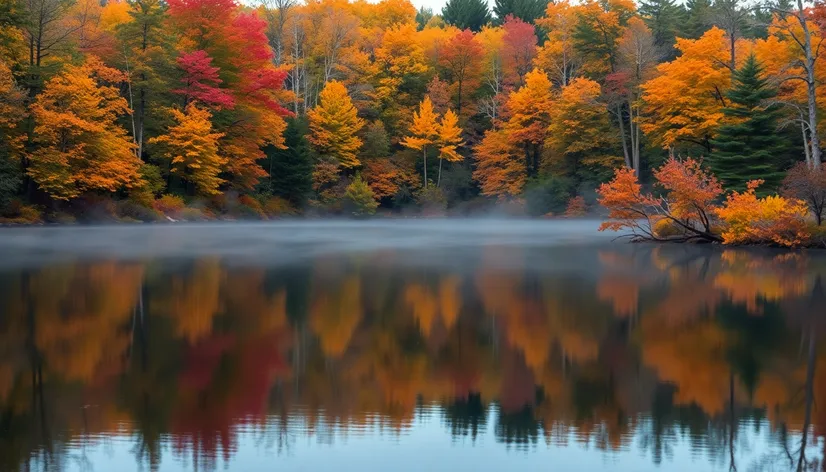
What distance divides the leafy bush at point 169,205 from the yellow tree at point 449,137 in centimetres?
2036

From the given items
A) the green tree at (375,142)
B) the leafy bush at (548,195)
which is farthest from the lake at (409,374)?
the green tree at (375,142)

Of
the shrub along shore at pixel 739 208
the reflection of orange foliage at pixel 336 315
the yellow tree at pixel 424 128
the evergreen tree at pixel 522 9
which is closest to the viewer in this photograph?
the reflection of orange foliage at pixel 336 315

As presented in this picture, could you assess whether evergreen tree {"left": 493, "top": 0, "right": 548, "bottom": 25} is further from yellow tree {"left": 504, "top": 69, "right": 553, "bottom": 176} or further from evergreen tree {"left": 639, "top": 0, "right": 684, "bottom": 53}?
yellow tree {"left": 504, "top": 69, "right": 553, "bottom": 176}

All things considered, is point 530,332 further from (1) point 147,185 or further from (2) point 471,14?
(2) point 471,14

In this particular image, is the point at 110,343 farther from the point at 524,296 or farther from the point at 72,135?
the point at 72,135

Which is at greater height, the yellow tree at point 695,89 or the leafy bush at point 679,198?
the yellow tree at point 695,89

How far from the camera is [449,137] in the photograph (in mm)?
54719

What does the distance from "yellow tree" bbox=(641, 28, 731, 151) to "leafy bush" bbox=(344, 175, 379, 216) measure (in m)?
19.0

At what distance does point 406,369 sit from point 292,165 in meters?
43.4

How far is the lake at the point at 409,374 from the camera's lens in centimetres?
432

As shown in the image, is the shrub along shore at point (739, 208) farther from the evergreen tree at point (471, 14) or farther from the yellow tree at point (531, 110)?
the evergreen tree at point (471, 14)

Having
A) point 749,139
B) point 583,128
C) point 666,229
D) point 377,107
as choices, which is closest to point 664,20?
point 583,128

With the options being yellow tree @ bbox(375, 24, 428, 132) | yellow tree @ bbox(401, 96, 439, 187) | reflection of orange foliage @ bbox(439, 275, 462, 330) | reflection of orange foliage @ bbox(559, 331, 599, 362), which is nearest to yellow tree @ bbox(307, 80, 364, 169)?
yellow tree @ bbox(401, 96, 439, 187)

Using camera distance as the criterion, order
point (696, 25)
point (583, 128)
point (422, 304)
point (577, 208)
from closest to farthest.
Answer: point (422, 304) → point (583, 128) → point (577, 208) → point (696, 25)
